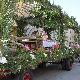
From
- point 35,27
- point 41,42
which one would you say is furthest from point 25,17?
point 41,42

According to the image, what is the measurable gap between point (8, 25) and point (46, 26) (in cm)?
474

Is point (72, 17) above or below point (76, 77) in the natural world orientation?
above

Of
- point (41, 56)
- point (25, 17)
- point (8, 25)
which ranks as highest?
point (25, 17)

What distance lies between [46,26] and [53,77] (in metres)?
2.29

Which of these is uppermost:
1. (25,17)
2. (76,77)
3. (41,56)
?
(25,17)

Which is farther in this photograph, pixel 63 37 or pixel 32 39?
pixel 63 37

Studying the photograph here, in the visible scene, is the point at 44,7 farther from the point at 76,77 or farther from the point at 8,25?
the point at 8,25

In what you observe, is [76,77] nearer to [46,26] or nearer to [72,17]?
[46,26]

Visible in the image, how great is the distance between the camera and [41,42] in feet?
41.9

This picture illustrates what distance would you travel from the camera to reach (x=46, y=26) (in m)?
13.9

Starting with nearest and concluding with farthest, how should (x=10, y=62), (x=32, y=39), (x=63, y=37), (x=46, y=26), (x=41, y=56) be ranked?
(x=10, y=62) < (x=41, y=56) < (x=32, y=39) < (x=46, y=26) < (x=63, y=37)

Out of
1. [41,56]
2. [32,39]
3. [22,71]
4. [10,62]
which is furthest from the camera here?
[32,39]

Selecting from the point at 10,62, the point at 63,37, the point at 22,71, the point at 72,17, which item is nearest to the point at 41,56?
the point at 22,71

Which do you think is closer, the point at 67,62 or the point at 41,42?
the point at 41,42
